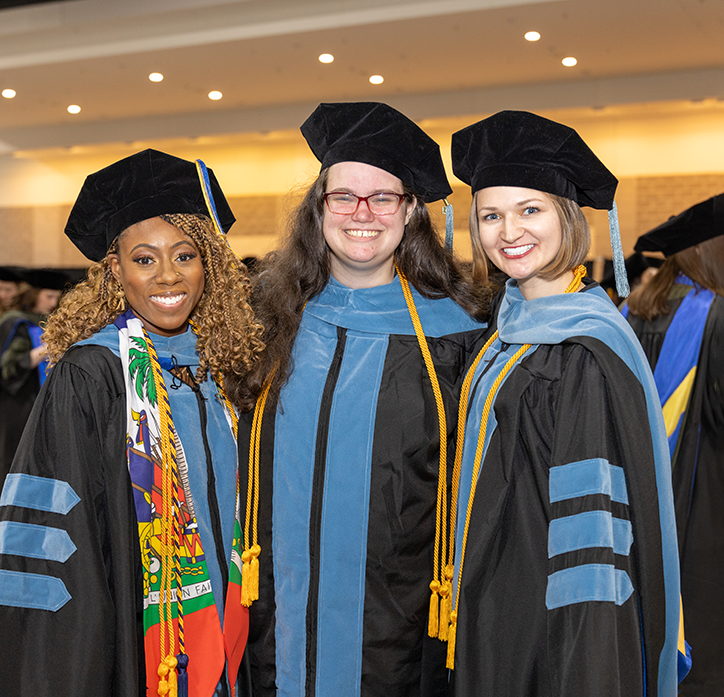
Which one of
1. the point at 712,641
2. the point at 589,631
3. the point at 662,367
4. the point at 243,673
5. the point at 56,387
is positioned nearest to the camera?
the point at 589,631

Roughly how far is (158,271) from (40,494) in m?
0.68

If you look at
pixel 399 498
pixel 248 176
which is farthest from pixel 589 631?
pixel 248 176

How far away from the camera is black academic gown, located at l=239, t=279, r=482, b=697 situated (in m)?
2.18

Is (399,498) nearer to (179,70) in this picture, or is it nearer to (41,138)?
(179,70)

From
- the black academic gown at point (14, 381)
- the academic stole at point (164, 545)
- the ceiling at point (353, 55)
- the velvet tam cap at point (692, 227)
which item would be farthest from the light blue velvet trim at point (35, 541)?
the ceiling at point (353, 55)

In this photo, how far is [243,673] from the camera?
2.29 meters

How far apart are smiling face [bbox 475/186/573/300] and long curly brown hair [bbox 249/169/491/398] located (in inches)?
15.2

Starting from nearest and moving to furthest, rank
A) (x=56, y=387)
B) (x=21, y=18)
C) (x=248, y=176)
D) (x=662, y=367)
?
(x=56, y=387)
(x=662, y=367)
(x=21, y=18)
(x=248, y=176)

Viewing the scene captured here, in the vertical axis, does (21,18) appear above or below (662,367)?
above

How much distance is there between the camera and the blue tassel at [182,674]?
2016mm

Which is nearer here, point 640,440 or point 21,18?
point 640,440

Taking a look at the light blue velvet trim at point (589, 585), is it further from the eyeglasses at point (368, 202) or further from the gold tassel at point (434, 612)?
the eyeglasses at point (368, 202)

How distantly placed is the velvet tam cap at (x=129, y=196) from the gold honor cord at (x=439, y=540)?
2.75ft

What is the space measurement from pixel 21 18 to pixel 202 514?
8016 mm
